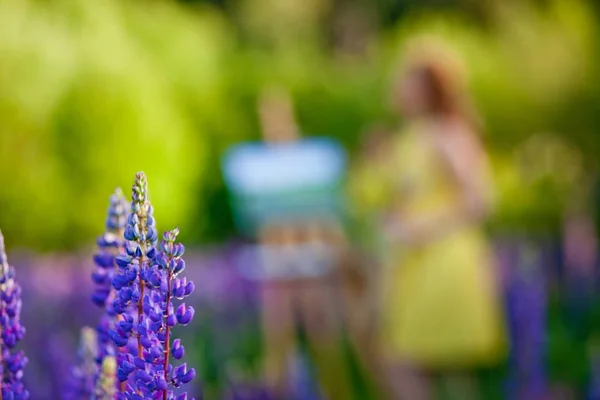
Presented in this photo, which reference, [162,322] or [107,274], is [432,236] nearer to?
[107,274]

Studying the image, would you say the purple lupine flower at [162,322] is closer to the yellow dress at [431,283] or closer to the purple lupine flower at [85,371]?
the purple lupine flower at [85,371]

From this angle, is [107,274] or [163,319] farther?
[107,274]

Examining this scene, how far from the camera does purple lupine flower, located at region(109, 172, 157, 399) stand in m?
1.25

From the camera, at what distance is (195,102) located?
36.9ft

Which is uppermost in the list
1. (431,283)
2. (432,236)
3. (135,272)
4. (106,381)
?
(432,236)

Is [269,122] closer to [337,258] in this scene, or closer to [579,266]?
[337,258]

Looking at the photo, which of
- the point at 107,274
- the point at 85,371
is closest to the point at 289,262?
the point at 85,371

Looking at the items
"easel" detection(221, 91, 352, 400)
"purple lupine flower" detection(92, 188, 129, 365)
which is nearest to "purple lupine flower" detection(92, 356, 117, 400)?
"purple lupine flower" detection(92, 188, 129, 365)

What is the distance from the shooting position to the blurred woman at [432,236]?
450 centimetres

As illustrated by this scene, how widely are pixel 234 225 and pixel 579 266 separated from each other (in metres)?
4.06

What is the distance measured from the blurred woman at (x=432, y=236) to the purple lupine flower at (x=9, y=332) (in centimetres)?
327

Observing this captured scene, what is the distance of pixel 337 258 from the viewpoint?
6.80 m

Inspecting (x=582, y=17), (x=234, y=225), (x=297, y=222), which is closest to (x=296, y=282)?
(x=297, y=222)

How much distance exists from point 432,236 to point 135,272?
3.46 m
